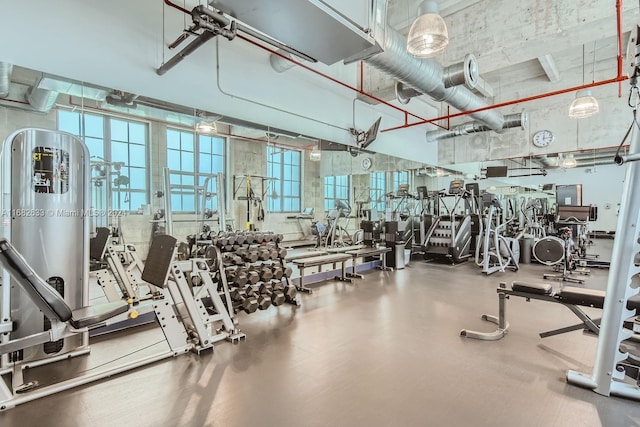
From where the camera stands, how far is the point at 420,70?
4.31 m

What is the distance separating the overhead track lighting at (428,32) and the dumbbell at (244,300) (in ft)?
10.2

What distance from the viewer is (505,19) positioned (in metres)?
4.32

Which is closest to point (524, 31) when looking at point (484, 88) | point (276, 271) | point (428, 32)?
point (428, 32)

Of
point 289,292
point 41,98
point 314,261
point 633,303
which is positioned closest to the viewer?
point 633,303

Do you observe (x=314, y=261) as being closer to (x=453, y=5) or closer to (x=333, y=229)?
(x=333, y=229)

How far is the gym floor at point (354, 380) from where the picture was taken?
1.99 m

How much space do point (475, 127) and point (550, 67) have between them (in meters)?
1.77

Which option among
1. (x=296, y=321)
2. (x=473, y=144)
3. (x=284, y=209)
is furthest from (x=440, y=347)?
(x=473, y=144)

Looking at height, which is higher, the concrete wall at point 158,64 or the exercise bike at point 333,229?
the concrete wall at point 158,64

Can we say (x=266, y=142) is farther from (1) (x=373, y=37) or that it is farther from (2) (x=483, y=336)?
Result: (2) (x=483, y=336)

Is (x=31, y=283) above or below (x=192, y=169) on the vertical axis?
below

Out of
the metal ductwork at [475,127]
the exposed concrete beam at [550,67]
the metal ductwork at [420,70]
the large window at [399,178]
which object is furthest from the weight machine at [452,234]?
the exposed concrete beam at [550,67]

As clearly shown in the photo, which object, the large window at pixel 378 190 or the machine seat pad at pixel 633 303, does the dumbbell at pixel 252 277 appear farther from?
the large window at pixel 378 190

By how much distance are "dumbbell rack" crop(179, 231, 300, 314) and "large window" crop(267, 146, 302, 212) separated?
7.37 feet
